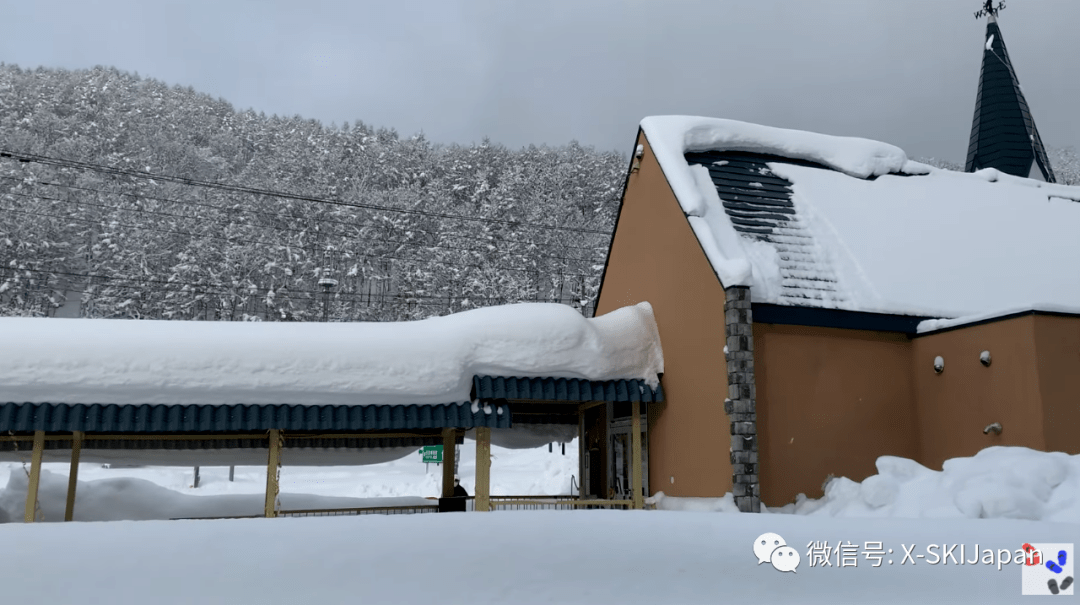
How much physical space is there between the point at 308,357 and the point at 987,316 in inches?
431

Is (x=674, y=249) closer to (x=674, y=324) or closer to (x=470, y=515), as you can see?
(x=674, y=324)

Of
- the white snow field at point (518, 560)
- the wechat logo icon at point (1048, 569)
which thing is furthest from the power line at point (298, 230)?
the wechat logo icon at point (1048, 569)

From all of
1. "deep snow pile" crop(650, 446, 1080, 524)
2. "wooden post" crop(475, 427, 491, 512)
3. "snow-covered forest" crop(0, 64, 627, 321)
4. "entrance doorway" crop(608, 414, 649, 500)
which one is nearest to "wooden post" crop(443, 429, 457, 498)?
"wooden post" crop(475, 427, 491, 512)

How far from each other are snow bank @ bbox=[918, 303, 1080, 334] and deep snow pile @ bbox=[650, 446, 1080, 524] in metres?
2.12

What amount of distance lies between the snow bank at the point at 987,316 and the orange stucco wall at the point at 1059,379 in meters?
0.14

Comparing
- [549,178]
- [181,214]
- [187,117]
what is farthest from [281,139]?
[549,178]

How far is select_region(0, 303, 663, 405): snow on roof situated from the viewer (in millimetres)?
12359

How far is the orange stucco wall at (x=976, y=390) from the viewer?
1085cm

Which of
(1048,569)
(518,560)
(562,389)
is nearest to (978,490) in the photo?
(1048,569)

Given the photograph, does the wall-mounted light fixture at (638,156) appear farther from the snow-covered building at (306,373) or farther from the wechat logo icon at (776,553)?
the wechat logo icon at (776,553)

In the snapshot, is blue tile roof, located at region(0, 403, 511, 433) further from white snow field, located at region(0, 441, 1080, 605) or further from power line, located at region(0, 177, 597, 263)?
power line, located at region(0, 177, 597, 263)

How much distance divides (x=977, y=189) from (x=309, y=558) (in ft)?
57.3

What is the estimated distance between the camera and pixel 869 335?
1293 cm

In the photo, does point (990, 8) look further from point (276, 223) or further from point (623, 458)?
point (276, 223)
